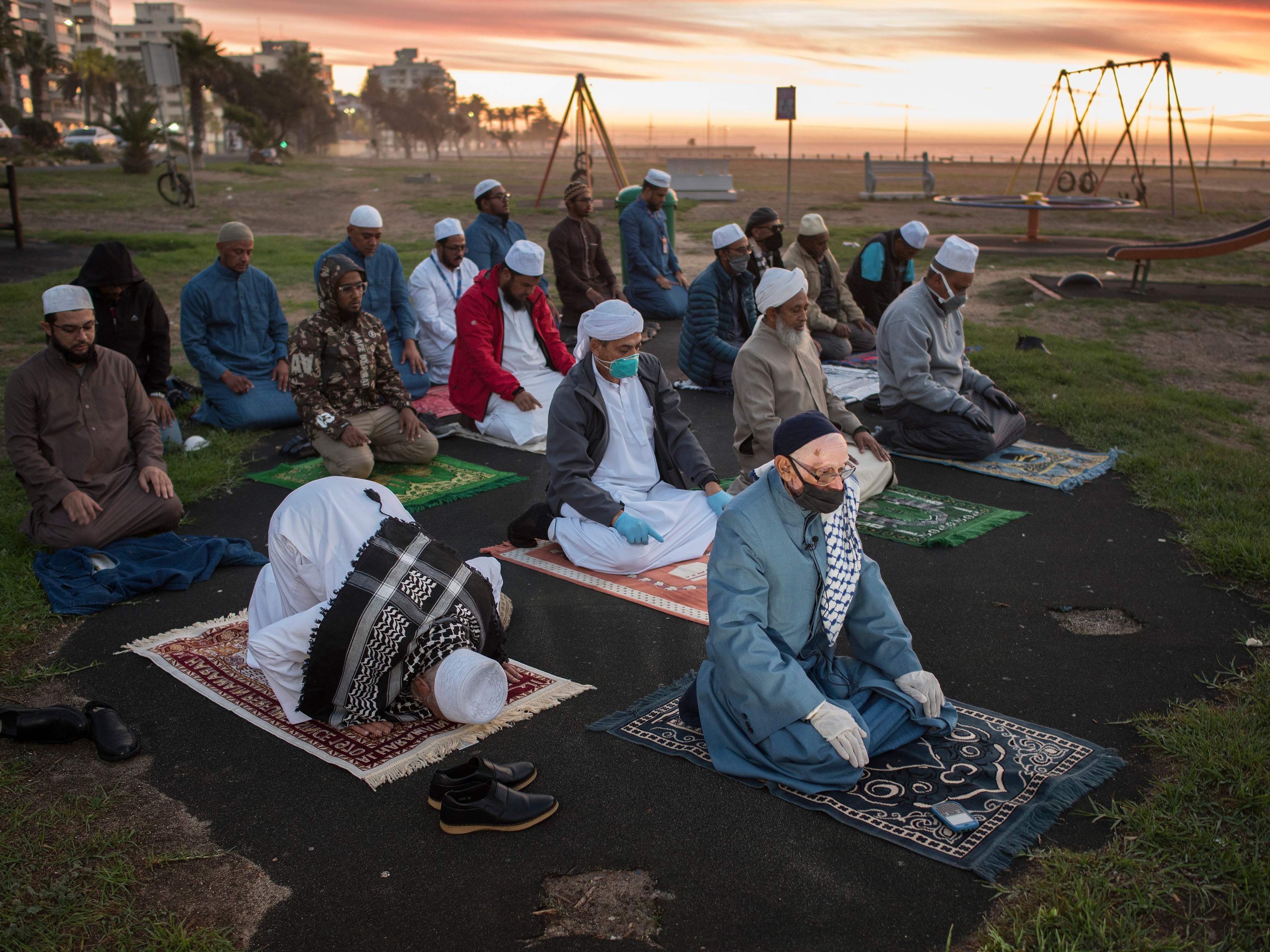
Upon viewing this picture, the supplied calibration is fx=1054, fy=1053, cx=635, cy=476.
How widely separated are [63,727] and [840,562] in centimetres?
271

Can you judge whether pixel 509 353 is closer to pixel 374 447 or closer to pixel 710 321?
pixel 374 447

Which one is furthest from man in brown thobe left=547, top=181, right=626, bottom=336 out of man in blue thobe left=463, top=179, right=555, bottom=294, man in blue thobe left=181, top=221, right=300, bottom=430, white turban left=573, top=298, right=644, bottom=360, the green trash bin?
white turban left=573, top=298, right=644, bottom=360

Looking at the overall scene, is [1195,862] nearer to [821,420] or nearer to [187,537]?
[821,420]

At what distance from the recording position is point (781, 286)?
5.62 metres

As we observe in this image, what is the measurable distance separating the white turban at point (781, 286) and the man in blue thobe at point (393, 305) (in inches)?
153

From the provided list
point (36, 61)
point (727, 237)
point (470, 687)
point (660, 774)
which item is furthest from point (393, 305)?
point (36, 61)

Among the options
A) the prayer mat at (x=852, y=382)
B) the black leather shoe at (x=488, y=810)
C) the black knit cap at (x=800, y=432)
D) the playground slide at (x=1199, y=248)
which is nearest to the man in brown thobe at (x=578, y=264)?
the prayer mat at (x=852, y=382)

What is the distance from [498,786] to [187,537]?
9.89 feet

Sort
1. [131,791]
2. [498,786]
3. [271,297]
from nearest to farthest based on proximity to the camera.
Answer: [498,786], [131,791], [271,297]

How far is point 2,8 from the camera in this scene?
44.4 metres

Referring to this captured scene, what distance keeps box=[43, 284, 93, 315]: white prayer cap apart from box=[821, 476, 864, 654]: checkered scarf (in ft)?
12.9

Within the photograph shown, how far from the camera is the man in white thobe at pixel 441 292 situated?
924cm

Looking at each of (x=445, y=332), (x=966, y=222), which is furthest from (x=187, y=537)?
(x=966, y=222)

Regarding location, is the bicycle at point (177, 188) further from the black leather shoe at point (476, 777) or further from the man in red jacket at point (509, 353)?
the black leather shoe at point (476, 777)
